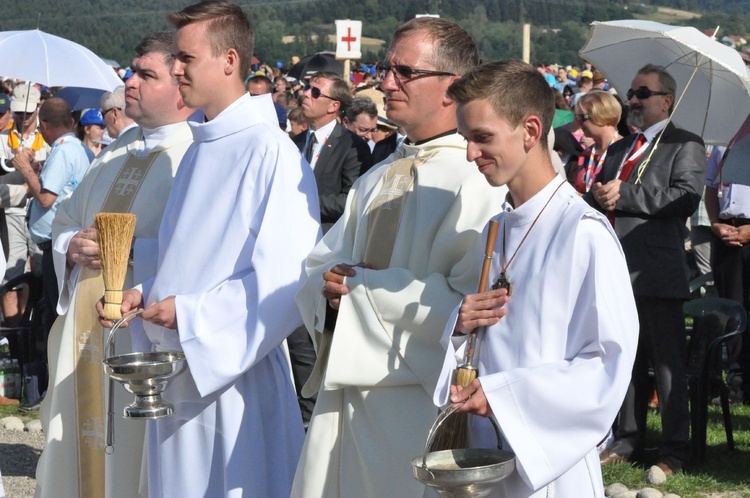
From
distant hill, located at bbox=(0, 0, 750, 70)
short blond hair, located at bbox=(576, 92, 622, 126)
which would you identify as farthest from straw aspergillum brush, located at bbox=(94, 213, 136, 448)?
distant hill, located at bbox=(0, 0, 750, 70)

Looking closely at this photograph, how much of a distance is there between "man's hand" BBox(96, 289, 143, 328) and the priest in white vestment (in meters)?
0.64

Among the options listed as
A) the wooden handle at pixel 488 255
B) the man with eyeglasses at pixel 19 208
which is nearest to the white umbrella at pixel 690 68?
the wooden handle at pixel 488 255

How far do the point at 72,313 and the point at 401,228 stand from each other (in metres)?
2.25

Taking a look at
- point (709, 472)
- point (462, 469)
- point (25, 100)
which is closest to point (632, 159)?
point (709, 472)

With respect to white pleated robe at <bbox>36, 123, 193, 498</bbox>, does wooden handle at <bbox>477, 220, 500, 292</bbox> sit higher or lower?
higher

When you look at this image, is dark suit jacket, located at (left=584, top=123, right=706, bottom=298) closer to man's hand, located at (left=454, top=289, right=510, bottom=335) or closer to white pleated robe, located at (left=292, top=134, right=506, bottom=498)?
white pleated robe, located at (left=292, top=134, right=506, bottom=498)

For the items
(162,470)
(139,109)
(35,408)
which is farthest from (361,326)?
(35,408)

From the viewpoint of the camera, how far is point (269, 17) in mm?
47094

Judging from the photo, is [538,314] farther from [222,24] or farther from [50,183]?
[50,183]

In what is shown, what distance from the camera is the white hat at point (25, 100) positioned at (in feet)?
40.0

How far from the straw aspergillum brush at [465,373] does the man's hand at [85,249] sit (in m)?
2.37

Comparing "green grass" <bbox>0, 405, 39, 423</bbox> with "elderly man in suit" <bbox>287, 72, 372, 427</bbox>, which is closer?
"elderly man in suit" <bbox>287, 72, 372, 427</bbox>

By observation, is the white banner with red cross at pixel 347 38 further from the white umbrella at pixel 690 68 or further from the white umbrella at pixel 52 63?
the white umbrella at pixel 690 68

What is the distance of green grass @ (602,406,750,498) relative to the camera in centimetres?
641
